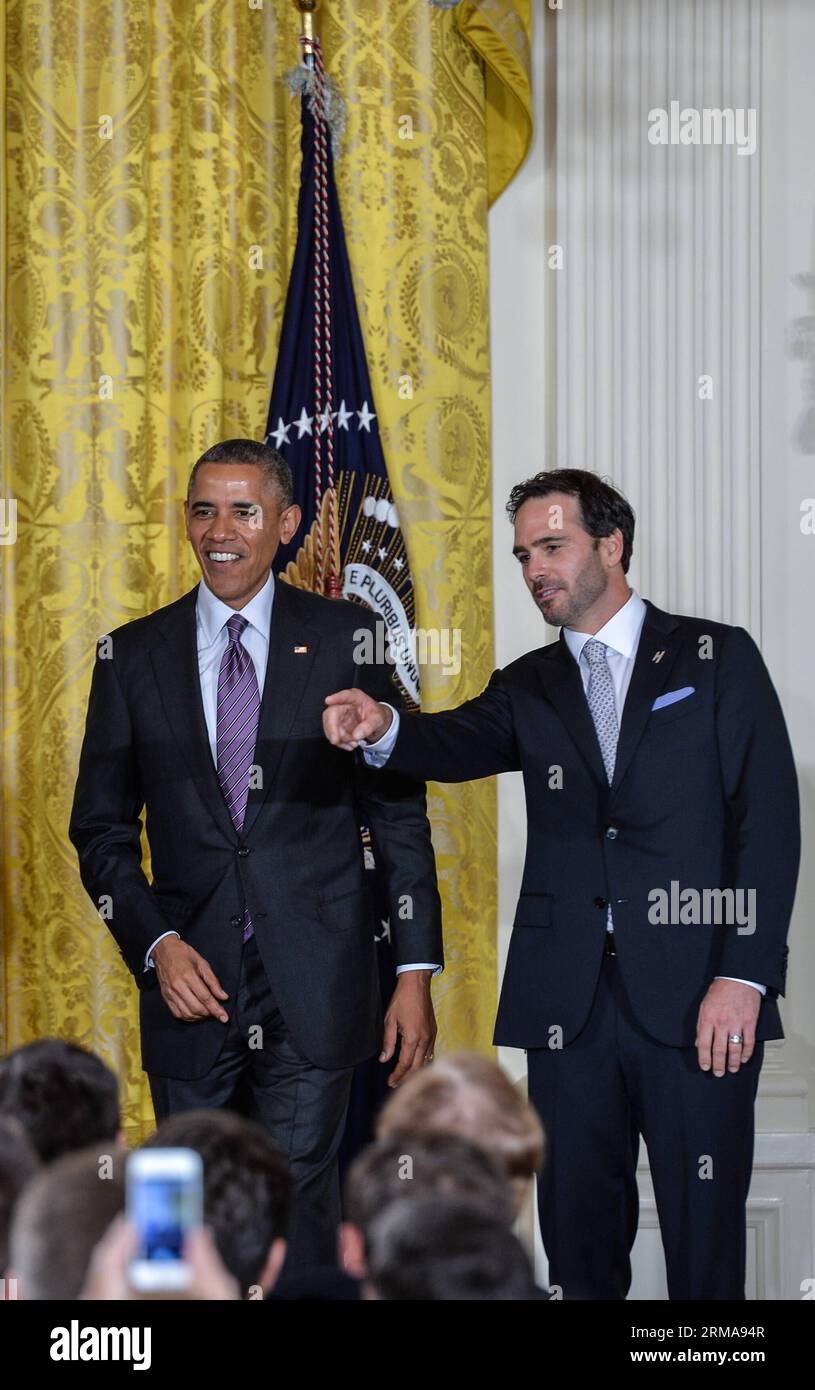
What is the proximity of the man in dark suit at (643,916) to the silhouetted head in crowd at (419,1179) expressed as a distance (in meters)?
1.27

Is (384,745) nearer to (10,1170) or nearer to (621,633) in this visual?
(621,633)

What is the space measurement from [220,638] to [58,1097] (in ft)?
4.71

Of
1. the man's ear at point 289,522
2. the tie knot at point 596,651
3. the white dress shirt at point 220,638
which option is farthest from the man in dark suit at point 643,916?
the man's ear at point 289,522

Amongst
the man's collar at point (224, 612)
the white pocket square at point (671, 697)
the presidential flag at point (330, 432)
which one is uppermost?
the presidential flag at point (330, 432)

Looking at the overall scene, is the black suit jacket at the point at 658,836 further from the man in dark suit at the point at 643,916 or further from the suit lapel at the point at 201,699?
the suit lapel at the point at 201,699

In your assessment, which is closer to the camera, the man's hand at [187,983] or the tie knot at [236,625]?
the man's hand at [187,983]

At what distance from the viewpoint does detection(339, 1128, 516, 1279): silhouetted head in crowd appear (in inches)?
52.6

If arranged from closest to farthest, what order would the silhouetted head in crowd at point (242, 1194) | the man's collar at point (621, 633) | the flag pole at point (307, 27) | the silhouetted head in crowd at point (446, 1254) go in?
the silhouetted head in crowd at point (446, 1254) → the silhouetted head in crowd at point (242, 1194) → the man's collar at point (621, 633) → the flag pole at point (307, 27)

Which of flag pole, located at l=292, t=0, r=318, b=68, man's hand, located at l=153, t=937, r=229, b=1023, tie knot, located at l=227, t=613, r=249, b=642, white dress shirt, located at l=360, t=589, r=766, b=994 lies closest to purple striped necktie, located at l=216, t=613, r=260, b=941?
tie knot, located at l=227, t=613, r=249, b=642

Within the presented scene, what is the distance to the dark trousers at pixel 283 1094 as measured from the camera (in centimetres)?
284

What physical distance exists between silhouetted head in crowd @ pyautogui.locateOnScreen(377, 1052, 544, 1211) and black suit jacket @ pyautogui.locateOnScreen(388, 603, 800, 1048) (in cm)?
112

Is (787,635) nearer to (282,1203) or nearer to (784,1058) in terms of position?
(784,1058)
